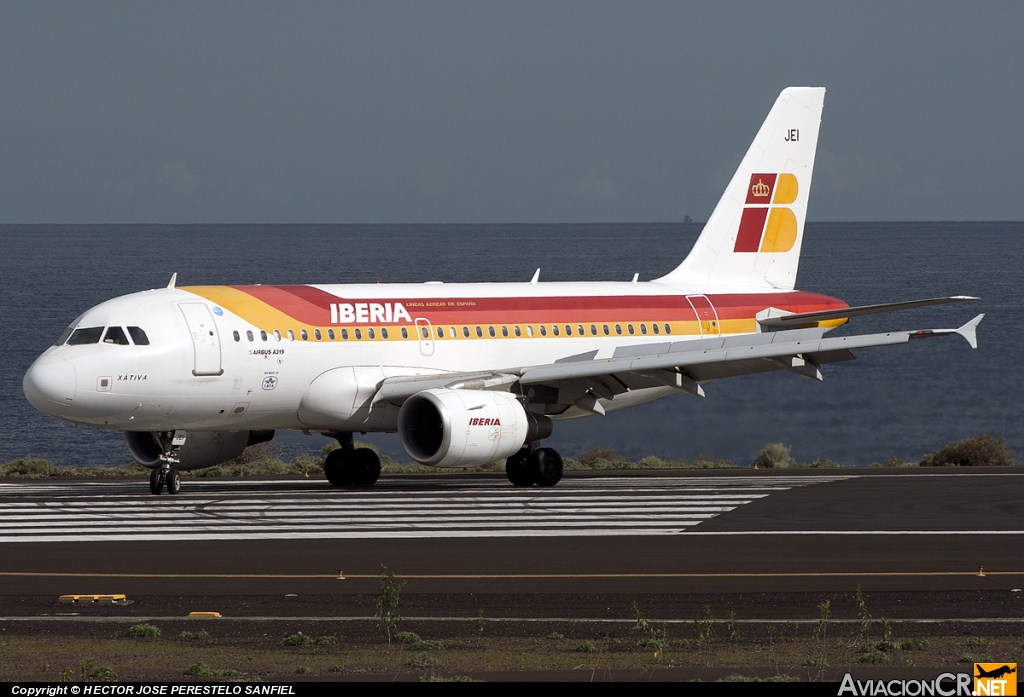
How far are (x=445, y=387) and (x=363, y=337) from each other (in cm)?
187

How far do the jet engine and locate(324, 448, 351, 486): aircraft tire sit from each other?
1390 mm

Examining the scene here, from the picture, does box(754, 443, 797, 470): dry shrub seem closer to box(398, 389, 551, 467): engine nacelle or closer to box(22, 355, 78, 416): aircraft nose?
box(398, 389, 551, 467): engine nacelle

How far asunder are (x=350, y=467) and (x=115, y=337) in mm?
5826

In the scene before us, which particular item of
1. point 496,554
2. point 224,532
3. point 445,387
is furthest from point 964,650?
point 445,387

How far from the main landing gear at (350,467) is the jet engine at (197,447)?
A: 149cm

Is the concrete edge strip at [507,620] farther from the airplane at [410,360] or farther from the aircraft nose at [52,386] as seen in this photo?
the airplane at [410,360]

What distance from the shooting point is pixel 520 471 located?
95.6 ft

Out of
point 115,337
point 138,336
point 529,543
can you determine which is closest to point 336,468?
point 138,336

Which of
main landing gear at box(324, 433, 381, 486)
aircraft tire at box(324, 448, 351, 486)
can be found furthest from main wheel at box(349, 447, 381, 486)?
aircraft tire at box(324, 448, 351, 486)

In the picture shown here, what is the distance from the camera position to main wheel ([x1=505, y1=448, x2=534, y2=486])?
29109 mm

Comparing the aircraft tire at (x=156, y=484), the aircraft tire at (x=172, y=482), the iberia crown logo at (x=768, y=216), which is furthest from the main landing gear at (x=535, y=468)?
the iberia crown logo at (x=768, y=216)

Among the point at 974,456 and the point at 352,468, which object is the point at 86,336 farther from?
the point at 974,456

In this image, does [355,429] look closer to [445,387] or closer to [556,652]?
[445,387]

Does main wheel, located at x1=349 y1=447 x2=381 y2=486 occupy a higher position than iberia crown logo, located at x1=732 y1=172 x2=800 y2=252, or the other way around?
iberia crown logo, located at x1=732 y1=172 x2=800 y2=252
